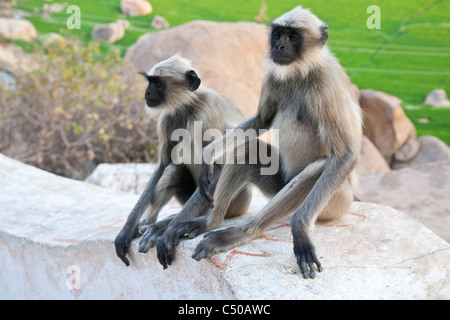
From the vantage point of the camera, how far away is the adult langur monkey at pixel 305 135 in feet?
9.21

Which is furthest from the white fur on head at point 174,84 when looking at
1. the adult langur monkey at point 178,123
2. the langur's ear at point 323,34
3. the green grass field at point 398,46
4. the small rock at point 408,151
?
the small rock at point 408,151

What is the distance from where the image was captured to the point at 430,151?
912 cm

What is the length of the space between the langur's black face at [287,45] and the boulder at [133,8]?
299 inches

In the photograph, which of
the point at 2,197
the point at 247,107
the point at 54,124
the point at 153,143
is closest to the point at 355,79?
the point at 247,107

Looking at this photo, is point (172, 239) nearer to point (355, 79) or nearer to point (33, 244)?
point (33, 244)

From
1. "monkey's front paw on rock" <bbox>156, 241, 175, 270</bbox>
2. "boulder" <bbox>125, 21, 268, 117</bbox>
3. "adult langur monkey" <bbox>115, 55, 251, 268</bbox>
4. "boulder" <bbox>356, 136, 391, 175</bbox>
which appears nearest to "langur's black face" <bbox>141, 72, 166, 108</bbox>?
"adult langur monkey" <bbox>115, 55, 251, 268</bbox>

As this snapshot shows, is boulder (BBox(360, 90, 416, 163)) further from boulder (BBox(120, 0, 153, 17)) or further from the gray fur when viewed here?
the gray fur

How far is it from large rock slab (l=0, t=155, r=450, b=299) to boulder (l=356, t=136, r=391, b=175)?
4929mm

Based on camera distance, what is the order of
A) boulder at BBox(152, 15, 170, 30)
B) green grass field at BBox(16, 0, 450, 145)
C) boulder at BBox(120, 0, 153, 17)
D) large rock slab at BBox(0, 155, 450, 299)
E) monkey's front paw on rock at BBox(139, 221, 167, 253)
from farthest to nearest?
1. boulder at BBox(152, 15, 170, 30)
2. boulder at BBox(120, 0, 153, 17)
3. green grass field at BBox(16, 0, 450, 145)
4. monkey's front paw on rock at BBox(139, 221, 167, 253)
5. large rock slab at BBox(0, 155, 450, 299)

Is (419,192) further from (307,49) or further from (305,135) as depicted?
(307,49)

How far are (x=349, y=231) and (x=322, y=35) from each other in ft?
3.72

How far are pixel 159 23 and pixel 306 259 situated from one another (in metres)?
8.42

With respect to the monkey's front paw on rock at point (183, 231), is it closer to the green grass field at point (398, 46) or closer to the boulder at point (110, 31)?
the green grass field at point (398, 46)

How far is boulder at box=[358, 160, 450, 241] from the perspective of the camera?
4.98 meters
